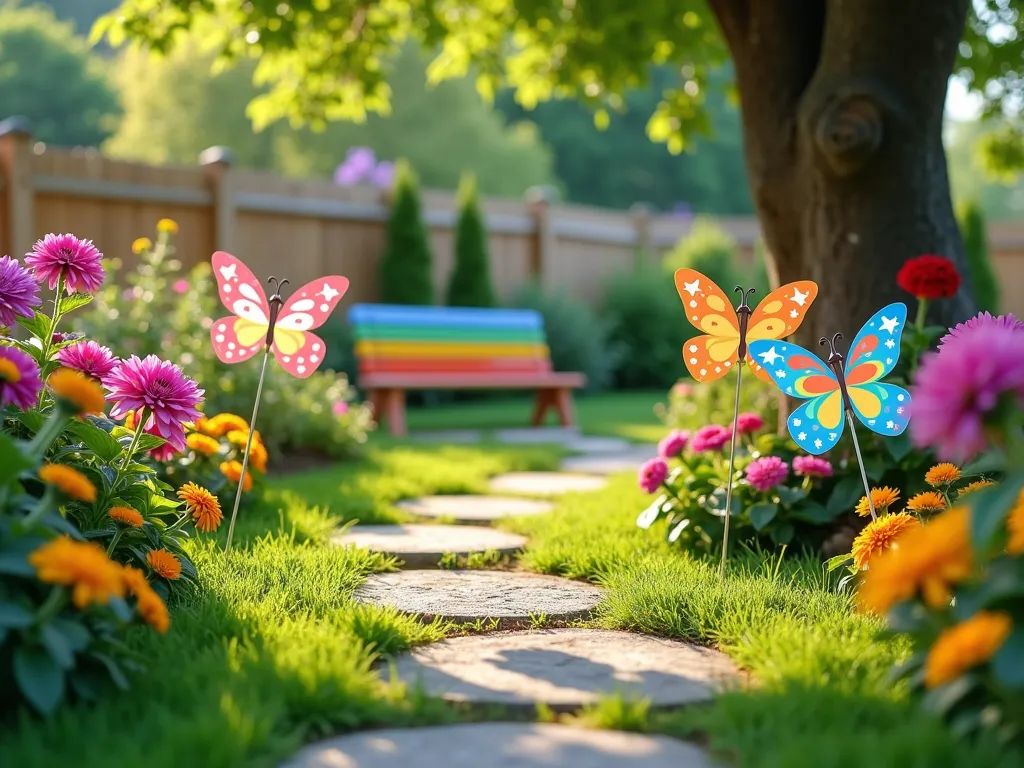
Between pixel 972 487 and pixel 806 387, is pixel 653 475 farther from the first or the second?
pixel 972 487

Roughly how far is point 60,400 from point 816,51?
306 centimetres

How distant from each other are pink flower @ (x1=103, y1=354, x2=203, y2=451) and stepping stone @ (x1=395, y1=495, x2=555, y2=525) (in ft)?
5.80

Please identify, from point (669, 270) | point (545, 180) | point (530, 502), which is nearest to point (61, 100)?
point (545, 180)

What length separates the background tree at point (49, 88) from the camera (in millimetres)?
27797

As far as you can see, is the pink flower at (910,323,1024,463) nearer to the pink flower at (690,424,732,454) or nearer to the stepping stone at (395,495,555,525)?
the pink flower at (690,424,732,454)

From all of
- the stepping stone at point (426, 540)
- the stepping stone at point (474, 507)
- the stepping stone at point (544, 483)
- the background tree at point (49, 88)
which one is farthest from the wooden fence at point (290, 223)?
the background tree at point (49, 88)

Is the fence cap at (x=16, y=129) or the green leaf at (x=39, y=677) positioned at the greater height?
the fence cap at (x=16, y=129)

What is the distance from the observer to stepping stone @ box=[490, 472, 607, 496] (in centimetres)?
473

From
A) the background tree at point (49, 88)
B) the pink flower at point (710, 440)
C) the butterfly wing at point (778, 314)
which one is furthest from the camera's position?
the background tree at point (49, 88)

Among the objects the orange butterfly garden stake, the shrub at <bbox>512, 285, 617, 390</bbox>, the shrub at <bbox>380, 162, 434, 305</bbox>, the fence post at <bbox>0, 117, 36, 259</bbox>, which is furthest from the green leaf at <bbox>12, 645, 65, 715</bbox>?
the shrub at <bbox>512, 285, 617, 390</bbox>

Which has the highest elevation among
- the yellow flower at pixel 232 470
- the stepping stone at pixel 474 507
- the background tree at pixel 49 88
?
the background tree at pixel 49 88

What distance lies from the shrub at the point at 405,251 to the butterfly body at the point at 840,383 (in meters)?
8.14

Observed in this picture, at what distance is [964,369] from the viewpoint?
60.2 inches

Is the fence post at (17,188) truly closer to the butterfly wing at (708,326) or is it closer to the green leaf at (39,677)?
the butterfly wing at (708,326)
